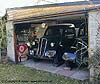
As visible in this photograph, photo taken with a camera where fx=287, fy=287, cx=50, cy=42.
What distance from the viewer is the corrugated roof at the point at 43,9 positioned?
10.5 metres

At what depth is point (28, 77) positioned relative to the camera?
36.5 ft

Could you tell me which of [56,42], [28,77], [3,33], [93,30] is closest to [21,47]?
[3,33]

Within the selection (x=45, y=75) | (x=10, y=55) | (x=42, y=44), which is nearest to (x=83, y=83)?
(x=45, y=75)

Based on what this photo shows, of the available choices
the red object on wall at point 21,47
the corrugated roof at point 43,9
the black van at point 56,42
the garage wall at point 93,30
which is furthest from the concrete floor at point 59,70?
the corrugated roof at point 43,9

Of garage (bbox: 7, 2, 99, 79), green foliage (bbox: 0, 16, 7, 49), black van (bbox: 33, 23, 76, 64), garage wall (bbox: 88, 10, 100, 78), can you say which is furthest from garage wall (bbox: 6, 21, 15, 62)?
garage wall (bbox: 88, 10, 100, 78)

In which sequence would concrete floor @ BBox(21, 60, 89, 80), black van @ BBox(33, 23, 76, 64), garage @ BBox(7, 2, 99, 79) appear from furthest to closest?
black van @ BBox(33, 23, 76, 64) → concrete floor @ BBox(21, 60, 89, 80) → garage @ BBox(7, 2, 99, 79)

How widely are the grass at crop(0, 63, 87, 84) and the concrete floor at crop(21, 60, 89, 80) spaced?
17.2 inches

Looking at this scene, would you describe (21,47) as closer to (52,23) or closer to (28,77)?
(52,23)

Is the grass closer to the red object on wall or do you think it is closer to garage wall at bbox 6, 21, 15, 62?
garage wall at bbox 6, 21, 15, 62

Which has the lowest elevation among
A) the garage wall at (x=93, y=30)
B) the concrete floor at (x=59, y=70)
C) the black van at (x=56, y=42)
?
the concrete floor at (x=59, y=70)

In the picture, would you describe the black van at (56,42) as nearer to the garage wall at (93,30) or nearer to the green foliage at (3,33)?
the green foliage at (3,33)

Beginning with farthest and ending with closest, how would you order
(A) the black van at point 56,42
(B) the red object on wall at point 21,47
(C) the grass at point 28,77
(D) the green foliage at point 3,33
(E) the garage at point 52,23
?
1. (B) the red object on wall at point 21,47
2. (D) the green foliage at point 3,33
3. (A) the black van at point 56,42
4. (C) the grass at point 28,77
5. (E) the garage at point 52,23

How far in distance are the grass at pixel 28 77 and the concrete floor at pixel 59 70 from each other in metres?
0.44

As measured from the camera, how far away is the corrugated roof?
34.6ft
